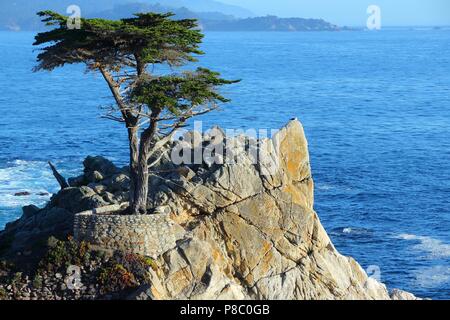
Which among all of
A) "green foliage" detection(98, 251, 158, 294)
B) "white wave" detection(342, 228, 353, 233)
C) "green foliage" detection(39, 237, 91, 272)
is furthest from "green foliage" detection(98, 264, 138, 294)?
"white wave" detection(342, 228, 353, 233)

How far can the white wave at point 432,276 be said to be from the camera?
48.3 m

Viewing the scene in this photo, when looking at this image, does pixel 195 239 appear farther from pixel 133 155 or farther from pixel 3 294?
pixel 3 294

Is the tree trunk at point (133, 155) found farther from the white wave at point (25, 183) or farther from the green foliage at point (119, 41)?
the white wave at point (25, 183)

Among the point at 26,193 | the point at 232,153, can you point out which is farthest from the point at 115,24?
the point at 26,193

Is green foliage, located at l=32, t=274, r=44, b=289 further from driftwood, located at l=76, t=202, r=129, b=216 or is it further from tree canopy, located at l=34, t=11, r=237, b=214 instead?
tree canopy, located at l=34, t=11, r=237, b=214

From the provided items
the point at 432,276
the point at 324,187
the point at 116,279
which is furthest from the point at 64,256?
the point at 324,187

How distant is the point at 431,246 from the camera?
54.1m

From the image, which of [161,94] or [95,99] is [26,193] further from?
[95,99]

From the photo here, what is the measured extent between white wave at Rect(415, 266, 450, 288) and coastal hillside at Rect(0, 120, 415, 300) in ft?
34.2

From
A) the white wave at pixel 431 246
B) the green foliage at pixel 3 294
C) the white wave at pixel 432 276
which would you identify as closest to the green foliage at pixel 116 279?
the green foliage at pixel 3 294

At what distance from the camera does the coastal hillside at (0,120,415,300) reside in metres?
30.3

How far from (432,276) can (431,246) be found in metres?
5.13

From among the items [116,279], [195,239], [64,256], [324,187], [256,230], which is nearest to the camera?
[116,279]

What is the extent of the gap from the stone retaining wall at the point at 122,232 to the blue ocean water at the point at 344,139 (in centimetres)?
819
